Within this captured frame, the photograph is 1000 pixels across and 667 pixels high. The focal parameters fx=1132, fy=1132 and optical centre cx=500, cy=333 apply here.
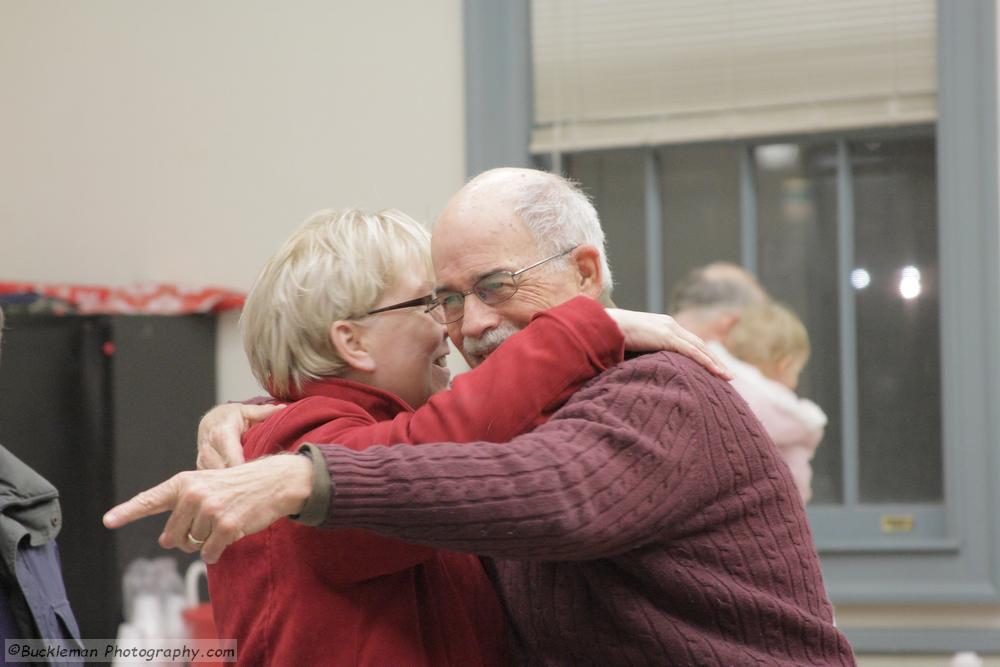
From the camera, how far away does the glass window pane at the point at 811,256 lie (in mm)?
3623

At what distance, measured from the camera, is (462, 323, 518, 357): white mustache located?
144 cm

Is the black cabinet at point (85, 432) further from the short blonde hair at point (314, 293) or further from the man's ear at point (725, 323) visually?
the short blonde hair at point (314, 293)

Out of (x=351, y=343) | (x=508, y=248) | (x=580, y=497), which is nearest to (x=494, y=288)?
(x=508, y=248)

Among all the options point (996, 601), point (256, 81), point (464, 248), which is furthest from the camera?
point (256, 81)

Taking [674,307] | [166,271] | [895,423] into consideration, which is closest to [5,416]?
[166,271]

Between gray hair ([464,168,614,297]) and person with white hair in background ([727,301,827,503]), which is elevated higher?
gray hair ([464,168,614,297])

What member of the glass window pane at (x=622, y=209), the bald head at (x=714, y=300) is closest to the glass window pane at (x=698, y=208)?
the glass window pane at (x=622, y=209)

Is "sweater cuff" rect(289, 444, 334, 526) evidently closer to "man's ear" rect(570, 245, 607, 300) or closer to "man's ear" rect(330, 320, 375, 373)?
"man's ear" rect(330, 320, 375, 373)

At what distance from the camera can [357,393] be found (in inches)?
54.7

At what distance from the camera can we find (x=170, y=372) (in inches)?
141

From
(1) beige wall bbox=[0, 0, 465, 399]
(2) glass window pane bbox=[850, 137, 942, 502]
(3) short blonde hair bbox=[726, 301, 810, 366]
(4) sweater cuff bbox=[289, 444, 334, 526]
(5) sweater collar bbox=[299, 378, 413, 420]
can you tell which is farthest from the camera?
(1) beige wall bbox=[0, 0, 465, 399]

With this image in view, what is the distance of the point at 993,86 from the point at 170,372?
2634 millimetres

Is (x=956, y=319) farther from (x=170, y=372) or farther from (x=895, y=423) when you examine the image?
(x=170, y=372)

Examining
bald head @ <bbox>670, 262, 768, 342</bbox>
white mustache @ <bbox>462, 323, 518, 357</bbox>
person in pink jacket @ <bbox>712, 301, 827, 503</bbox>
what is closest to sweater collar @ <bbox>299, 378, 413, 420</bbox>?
white mustache @ <bbox>462, 323, 518, 357</bbox>
